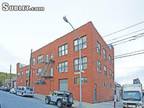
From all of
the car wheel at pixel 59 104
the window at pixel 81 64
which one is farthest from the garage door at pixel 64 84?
the car wheel at pixel 59 104

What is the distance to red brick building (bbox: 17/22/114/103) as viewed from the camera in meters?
37.4

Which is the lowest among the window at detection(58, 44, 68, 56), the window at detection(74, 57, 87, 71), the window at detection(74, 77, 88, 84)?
the window at detection(74, 77, 88, 84)

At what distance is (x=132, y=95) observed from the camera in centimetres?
3036

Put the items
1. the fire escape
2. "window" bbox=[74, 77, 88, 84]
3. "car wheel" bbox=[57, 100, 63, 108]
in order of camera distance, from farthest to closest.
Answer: the fire escape
"window" bbox=[74, 77, 88, 84]
"car wheel" bbox=[57, 100, 63, 108]

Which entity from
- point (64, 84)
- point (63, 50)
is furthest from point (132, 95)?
point (63, 50)

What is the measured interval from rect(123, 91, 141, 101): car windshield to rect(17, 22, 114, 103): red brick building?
6.14 meters

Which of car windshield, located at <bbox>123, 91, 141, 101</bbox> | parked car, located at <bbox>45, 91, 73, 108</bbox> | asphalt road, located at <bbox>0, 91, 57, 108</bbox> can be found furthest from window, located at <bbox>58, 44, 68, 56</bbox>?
car windshield, located at <bbox>123, 91, 141, 101</bbox>

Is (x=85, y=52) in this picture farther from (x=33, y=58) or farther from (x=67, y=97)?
(x=33, y=58)

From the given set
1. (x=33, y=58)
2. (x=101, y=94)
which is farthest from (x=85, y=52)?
(x=33, y=58)

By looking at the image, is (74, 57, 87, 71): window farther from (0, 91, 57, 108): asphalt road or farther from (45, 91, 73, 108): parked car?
(0, 91, 57, 108): asphalt road

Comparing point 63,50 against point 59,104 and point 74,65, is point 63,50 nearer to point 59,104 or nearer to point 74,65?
point 74,65

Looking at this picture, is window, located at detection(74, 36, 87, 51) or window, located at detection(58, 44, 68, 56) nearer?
window, located at detection(74, 36, 87, 51)

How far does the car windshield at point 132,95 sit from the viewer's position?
98.0 feet

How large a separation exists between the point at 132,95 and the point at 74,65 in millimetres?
12735
